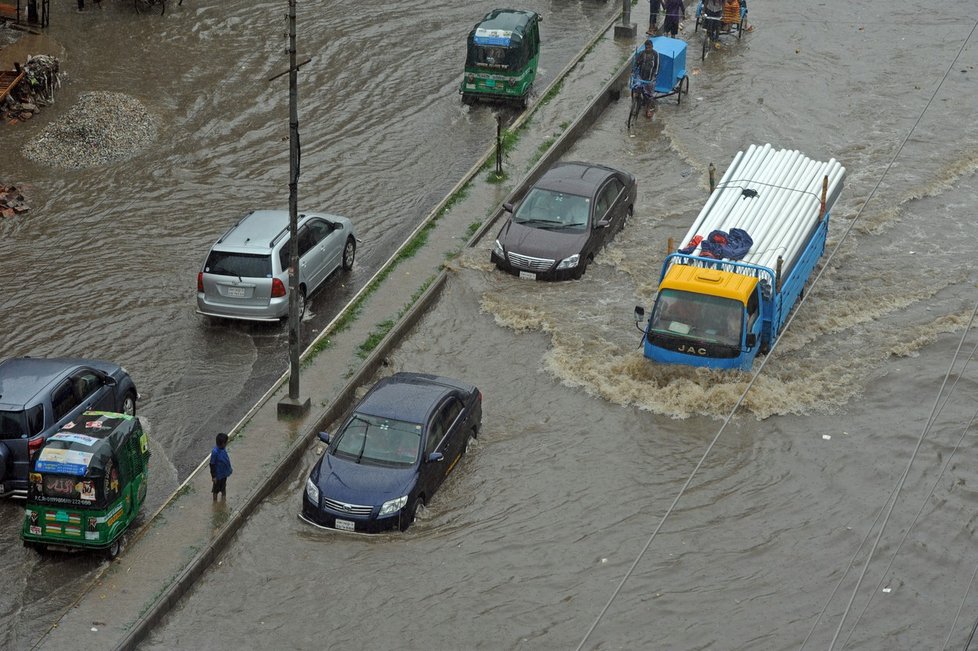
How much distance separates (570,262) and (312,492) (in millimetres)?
8367

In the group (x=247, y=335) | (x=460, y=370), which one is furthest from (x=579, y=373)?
(x=247, y=335)

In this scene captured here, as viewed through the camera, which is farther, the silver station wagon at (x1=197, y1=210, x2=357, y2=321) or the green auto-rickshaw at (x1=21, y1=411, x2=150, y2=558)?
the silver station wagon at (x1=197, y1=210, x2=357, y2=321)

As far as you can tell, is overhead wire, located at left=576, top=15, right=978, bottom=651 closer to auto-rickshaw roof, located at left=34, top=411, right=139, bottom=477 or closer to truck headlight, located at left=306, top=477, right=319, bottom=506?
truck headlight, located at left=306, top=477, right=319, bottom=506

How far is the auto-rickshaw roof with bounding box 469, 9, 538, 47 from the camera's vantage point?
Answer: 3142 centimetres

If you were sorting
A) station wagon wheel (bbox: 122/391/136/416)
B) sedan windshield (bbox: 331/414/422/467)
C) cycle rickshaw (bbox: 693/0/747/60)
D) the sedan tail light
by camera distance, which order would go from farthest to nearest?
cycle rickshaw (bbox: 693/0/747/60)
the sedan tail light
station wagon wheel (bbox: 122/391/136/416)
sedan windshield (bbox: 331/414/422/467)

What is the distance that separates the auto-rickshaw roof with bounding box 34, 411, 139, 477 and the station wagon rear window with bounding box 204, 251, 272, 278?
211 inches

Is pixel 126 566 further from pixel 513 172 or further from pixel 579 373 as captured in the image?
pixel 513 172

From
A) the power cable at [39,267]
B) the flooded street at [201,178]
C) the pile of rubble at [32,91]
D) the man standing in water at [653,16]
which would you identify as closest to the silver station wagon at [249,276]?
the flooded street at [201,178]

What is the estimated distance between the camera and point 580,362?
21.4m

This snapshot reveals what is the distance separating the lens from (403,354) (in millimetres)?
21938

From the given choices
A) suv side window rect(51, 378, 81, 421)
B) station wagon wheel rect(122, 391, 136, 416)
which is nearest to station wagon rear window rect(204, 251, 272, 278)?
station wagon wheel rect(122, 391, 136, 416)

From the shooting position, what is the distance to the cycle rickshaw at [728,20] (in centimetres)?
3656

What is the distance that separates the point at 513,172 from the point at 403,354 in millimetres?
7752

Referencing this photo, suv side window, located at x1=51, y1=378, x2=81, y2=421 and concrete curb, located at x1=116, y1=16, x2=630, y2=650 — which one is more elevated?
suv side window, located at x1=51, y1=378, x2=81, y2=421
